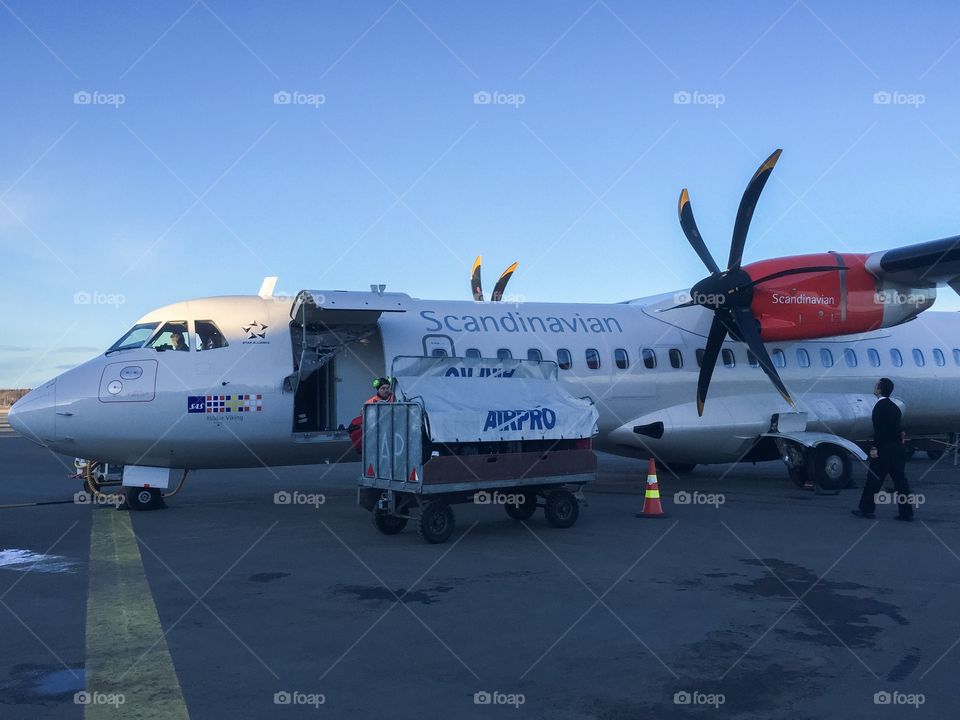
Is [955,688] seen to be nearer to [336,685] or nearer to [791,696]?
[791,696]

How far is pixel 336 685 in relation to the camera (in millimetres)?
5262

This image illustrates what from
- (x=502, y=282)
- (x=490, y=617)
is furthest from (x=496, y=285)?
(x=490, y=617)

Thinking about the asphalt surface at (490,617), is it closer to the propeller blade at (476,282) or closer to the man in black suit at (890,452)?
the man in black suit at (890,452)

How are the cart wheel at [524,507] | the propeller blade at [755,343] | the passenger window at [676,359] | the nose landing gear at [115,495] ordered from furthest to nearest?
the passenger window at [676,359] < the propeller blade at [755,343] < the nose landing gear at [115,495] < the cart wheel at [524,507]

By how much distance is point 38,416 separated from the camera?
39.8ft

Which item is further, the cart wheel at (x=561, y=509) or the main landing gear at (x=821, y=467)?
the main landing gear at (x=821, y=467)

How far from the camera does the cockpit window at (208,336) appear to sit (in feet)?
42.8

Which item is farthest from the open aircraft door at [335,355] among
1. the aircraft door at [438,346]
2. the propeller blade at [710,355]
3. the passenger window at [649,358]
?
the propeller blade at [710,355]

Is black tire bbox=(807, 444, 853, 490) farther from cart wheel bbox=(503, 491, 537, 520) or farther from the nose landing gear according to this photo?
the nose landing gear

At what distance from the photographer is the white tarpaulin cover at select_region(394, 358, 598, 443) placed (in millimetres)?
10578

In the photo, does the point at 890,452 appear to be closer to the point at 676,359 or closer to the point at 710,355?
the point at 710,355

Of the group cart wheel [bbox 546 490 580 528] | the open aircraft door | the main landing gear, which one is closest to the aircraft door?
the open aircraft door

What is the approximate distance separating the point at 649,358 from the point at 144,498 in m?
9.37

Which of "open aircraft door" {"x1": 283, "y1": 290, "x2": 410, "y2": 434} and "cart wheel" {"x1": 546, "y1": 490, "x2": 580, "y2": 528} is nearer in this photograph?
"cart wheel" {"x1": 546, "y1": 490, "x2": 580, "y2": 528}
